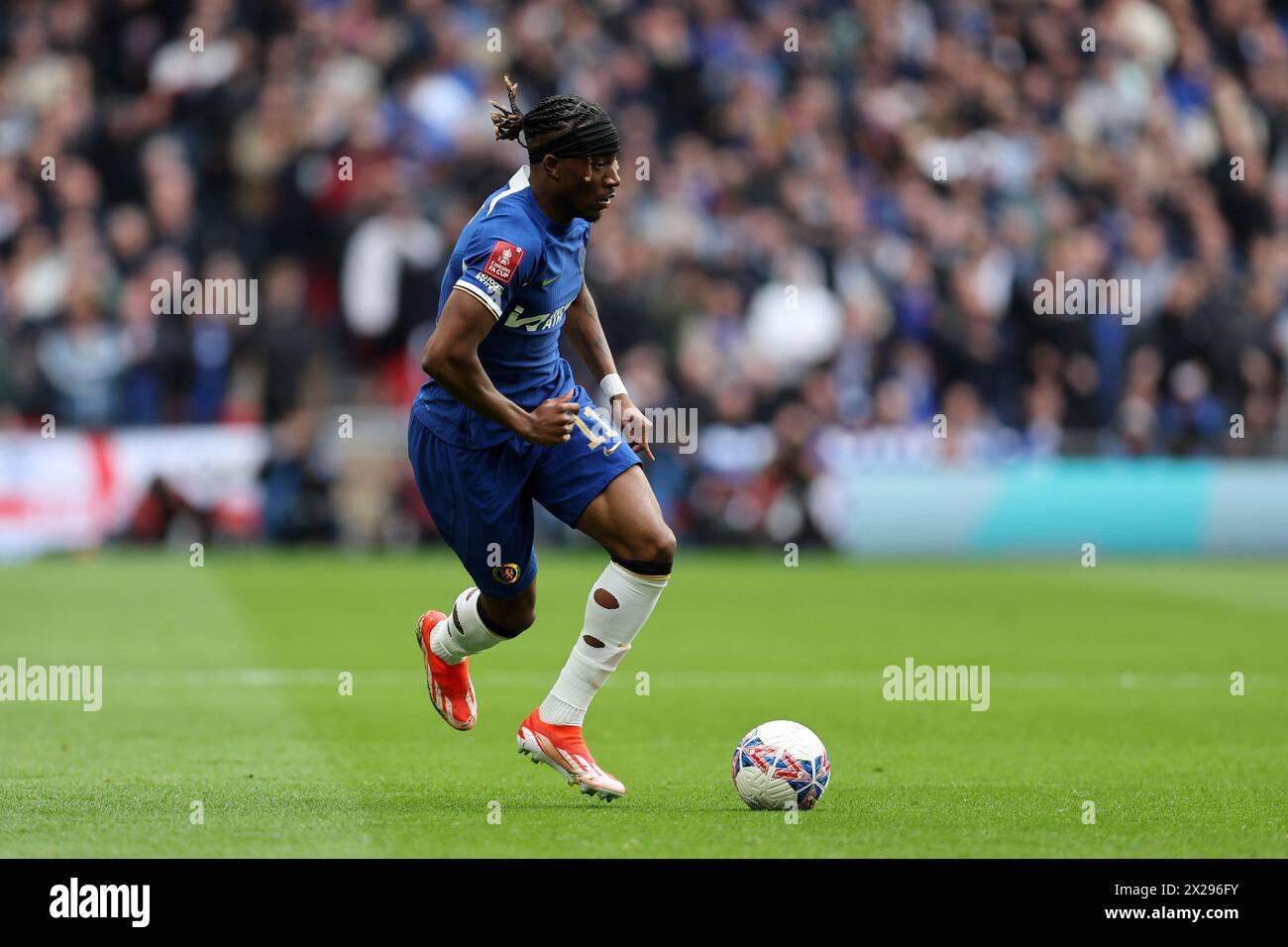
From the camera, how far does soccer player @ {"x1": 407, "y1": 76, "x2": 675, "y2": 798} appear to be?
745 centimetres

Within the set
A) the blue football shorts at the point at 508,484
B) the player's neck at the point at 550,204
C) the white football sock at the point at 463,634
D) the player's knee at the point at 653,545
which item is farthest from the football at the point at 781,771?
the player's neck at the point at 550,204

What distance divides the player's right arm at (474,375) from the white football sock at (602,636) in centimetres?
64

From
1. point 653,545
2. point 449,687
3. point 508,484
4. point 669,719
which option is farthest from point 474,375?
point 669,719

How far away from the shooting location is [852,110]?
80.3ft

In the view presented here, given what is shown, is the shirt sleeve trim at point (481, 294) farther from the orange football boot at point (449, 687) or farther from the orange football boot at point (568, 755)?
the orange football boot at point (449, 687)

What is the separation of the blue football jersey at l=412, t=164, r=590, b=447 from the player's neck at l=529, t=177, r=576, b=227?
20 millimetres

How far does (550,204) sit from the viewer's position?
772 cm

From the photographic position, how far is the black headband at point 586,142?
298 inches

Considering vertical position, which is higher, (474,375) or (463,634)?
(474,375)

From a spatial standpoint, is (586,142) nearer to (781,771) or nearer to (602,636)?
(602,636)

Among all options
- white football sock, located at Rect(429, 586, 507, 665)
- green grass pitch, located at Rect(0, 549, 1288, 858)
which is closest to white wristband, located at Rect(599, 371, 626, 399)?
white football sock, located at Rect(429, 586, 507, 665)

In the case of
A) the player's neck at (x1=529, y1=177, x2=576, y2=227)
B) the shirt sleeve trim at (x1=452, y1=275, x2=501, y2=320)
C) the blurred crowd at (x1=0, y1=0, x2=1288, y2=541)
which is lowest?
the shirt sleeve trim at (x1=452, y1=275, x2=501, y2=320)

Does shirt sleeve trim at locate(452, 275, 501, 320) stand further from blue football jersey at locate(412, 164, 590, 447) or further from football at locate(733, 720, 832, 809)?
football at locate(733, 720, 832, 809)

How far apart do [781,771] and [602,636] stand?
0.89 m
